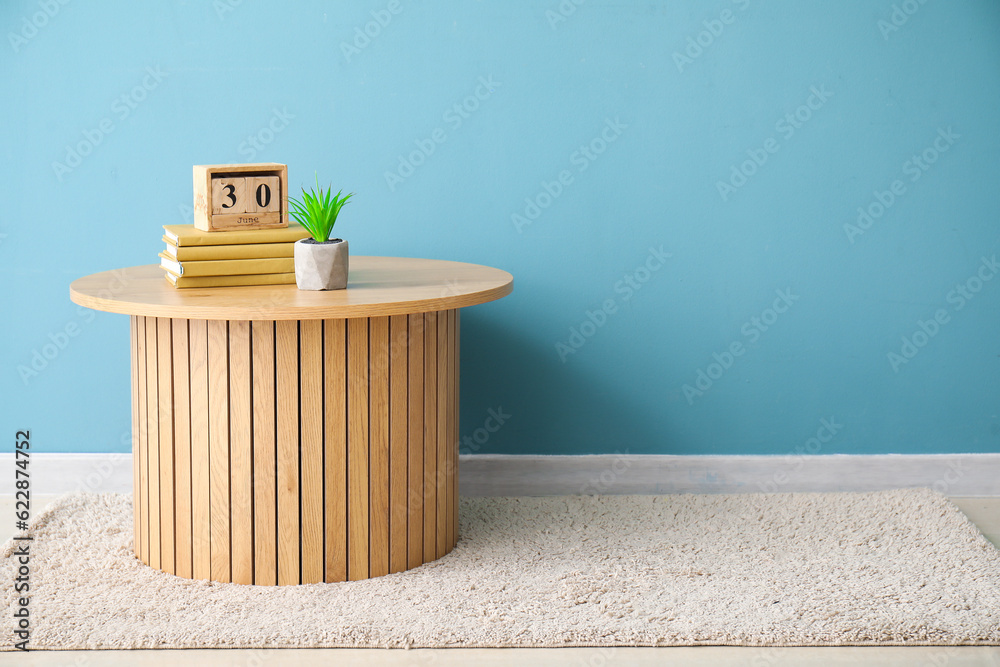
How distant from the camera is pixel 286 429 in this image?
2.37 m

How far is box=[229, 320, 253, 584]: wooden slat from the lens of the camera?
2326 millimetres

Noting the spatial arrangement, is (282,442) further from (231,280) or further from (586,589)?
(586,589)

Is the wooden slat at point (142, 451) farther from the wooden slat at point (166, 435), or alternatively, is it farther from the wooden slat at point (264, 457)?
the wooden slat at point (264, 457)

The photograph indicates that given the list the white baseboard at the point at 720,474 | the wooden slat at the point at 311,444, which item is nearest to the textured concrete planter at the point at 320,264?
the wooden slat at the point at 311,444

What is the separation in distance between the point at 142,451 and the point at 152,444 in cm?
7

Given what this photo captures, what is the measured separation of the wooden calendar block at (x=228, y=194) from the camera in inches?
95.4

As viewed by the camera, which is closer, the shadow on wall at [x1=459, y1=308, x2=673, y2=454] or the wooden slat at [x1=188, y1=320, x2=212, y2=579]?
the wooden slat at [x1=188, y1=320, x2=212, y2=579]

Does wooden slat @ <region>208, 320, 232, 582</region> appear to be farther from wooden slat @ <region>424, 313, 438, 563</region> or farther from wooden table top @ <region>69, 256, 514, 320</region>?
wooden slat @ <region>424, 313, 438, 563</region>

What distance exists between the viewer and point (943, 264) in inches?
129

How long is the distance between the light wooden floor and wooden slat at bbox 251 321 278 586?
1.06 ft

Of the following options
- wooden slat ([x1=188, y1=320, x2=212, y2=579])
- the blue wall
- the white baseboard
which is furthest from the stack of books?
the white baseboard

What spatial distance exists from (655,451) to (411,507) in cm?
118

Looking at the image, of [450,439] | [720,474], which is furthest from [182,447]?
[720,474]

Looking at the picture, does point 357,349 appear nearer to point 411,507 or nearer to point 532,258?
point 411,507
